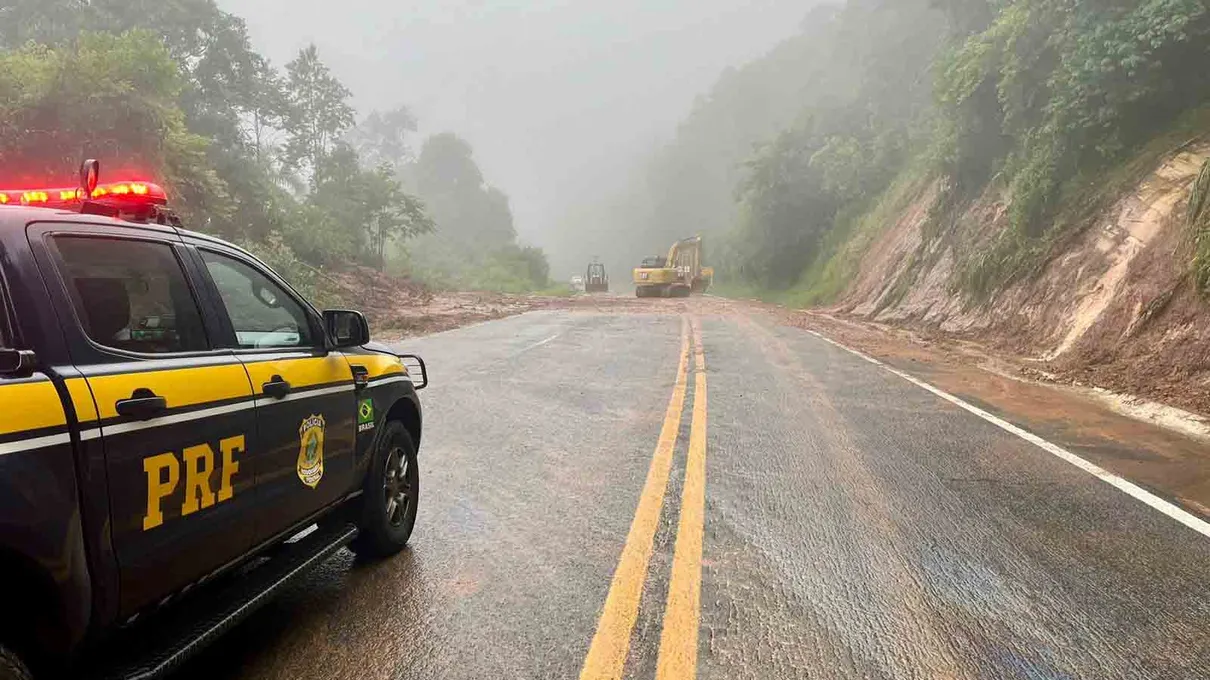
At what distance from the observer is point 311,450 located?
11.1ft

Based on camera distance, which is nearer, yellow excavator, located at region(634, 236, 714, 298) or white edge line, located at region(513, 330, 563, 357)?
white edge line, located at region(513, 330, 563, 357)

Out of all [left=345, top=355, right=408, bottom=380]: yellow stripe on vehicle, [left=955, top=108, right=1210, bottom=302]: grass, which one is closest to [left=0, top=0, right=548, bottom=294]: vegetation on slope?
[left=345, top=355, right=408, bottom=380]: yellow stripe on vehicle

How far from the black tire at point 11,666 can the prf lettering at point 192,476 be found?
498 millimetres

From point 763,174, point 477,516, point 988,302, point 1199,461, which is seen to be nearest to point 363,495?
point 477,516

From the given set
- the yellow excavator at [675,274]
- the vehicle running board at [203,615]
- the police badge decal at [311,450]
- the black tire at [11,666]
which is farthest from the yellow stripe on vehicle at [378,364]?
the yellow excavator at [675,274]

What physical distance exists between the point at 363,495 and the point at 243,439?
3.64ft

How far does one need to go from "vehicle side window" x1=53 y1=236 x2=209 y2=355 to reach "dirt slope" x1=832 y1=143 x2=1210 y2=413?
29.9 ft

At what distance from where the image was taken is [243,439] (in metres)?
2.89

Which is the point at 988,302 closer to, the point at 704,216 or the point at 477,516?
the point at 477,516

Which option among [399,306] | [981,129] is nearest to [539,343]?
→ [399,306]

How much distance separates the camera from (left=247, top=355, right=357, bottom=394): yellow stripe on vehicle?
10.2 feet

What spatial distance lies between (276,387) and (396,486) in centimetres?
130

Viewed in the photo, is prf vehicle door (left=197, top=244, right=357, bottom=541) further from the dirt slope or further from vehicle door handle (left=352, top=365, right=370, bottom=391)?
the dirt slope

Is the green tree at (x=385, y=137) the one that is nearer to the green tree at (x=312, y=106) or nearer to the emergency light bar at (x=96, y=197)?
the green tree at (x=312, y=106)
